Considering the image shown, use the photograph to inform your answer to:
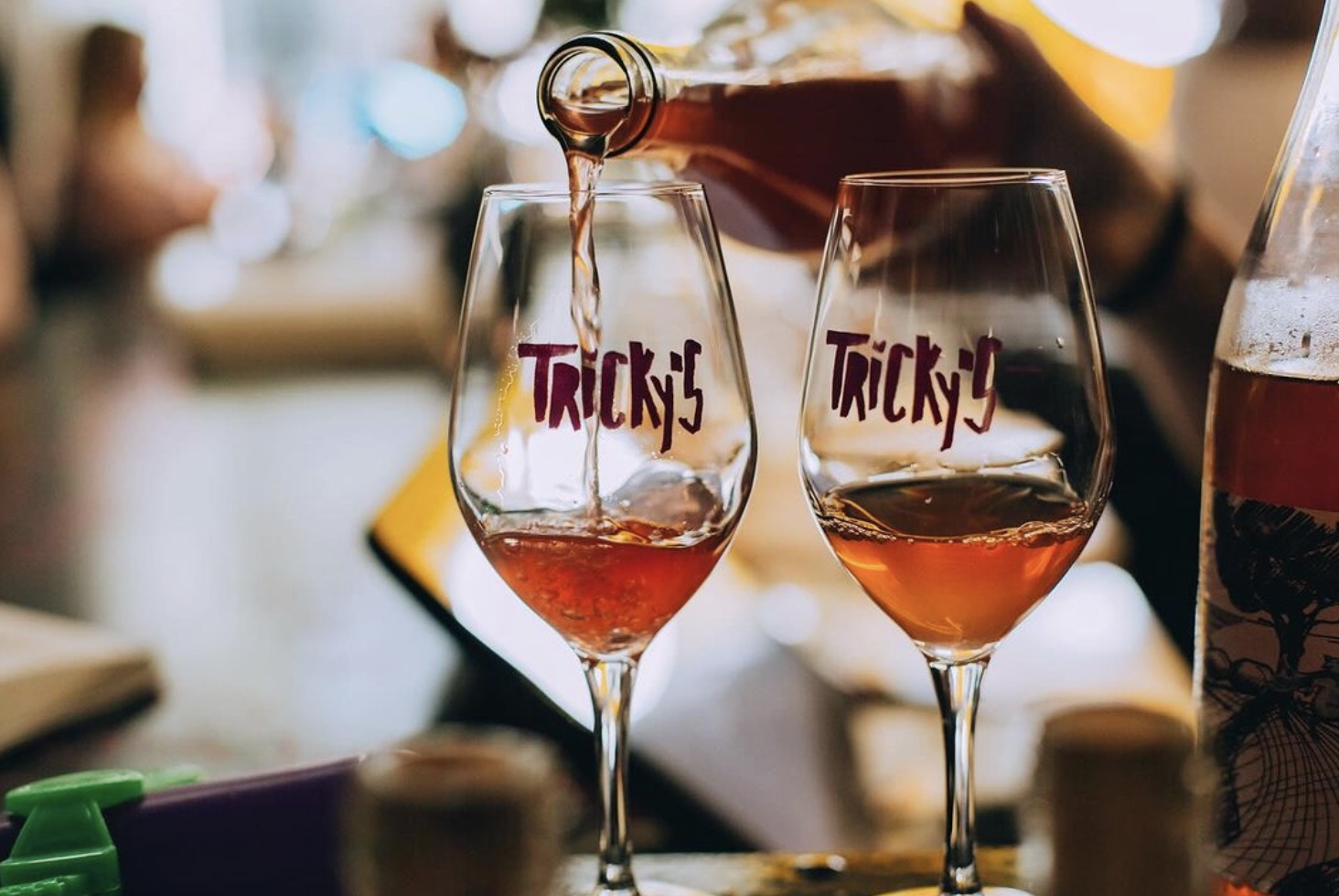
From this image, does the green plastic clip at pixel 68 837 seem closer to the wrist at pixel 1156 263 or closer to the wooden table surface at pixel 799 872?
the wooden table surface at pixel 799 872

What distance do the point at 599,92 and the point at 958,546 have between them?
23 cm

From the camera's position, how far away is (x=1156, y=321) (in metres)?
0.92

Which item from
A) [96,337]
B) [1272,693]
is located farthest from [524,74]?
[1272,693]

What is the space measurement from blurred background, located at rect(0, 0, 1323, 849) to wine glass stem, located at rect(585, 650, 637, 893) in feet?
0.51

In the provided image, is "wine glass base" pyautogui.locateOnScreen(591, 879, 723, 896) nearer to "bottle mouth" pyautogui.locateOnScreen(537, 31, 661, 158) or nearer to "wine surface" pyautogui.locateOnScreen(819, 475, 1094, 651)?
"wine surface" pyautogui.locateOnScreen(819, 475, 1094, 651)

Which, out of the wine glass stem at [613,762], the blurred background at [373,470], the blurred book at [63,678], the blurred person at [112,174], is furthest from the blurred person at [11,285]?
the wine glass stem at [613,762]

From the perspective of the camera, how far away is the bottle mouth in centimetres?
60

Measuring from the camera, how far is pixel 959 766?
58 cm

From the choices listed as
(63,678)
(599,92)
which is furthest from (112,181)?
(599,92)

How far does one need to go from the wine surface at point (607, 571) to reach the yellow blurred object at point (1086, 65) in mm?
340

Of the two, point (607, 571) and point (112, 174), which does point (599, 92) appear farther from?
point (112, 174)

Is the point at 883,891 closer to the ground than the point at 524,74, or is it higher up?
closer to the ground

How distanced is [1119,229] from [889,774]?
425 millimetres

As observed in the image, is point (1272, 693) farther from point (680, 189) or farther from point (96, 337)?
point (96, 337)
